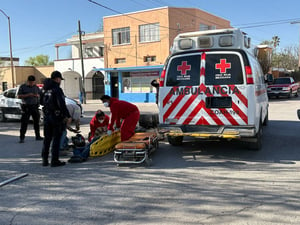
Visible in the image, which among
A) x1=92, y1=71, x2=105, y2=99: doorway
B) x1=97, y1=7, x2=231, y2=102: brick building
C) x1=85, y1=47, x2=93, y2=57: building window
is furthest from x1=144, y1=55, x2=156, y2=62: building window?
x1=85, y1=47, x2=93, y2=57: building window

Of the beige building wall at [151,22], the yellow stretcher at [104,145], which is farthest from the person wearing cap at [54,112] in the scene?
the beige building wall at [151,22]

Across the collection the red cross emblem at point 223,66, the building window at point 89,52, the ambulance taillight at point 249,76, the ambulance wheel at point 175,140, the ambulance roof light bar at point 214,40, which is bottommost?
the ambulance wheel at point 175,140

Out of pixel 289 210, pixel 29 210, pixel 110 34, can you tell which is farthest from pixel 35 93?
pixel 110 34

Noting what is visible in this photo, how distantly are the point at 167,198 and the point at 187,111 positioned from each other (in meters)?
2.67

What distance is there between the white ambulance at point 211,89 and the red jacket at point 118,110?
2.41 ft

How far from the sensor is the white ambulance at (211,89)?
648 centimetres

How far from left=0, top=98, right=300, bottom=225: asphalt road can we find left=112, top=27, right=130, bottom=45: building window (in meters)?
24.6

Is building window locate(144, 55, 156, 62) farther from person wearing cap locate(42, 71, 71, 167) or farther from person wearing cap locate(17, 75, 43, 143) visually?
person wearing cap locate(42, 71, 71, 167)

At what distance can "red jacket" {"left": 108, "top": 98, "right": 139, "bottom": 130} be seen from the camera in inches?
272

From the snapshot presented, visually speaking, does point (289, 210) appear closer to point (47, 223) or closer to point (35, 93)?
point (47, 223)

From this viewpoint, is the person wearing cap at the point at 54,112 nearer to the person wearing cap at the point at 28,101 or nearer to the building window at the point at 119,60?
the person wearing cap at the point at 28,101

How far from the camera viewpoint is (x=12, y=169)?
21.2ft

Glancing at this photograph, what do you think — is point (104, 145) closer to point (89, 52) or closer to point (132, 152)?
point (132, 152)

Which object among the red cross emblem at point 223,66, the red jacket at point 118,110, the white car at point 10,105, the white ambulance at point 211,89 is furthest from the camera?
the white car at point 10,105
